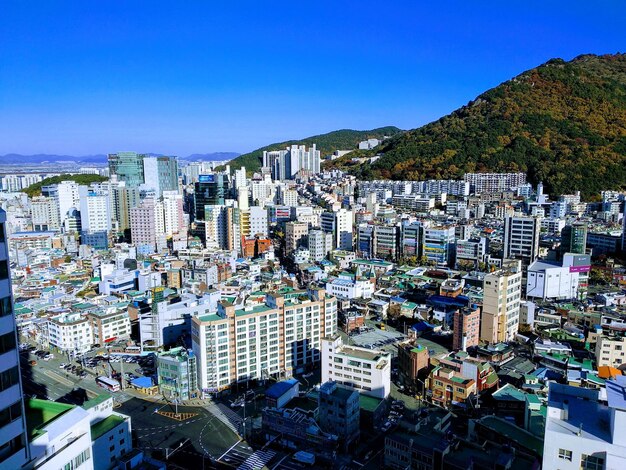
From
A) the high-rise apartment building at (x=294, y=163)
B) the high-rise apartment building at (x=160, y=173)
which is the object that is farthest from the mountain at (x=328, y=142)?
the high-rise apartment building at (x=160, y=173)

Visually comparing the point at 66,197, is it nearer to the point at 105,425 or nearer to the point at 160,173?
the point at 160,173

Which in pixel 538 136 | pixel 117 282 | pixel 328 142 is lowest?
pixel 117 282

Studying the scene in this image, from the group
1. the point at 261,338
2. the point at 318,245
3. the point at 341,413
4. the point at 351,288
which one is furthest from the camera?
the point at 318,245

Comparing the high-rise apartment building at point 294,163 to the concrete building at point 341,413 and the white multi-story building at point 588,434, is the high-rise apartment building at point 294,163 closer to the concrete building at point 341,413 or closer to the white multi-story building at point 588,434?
the concrete building at point 341,413

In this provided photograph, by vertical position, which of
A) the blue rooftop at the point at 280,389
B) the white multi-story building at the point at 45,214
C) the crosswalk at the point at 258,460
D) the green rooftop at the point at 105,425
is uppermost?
the white multi-story building at the point at 45,214

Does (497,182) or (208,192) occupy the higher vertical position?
(497,182)

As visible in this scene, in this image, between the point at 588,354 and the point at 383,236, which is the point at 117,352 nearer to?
the point at 588,354

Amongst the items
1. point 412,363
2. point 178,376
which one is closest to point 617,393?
point 412,363
